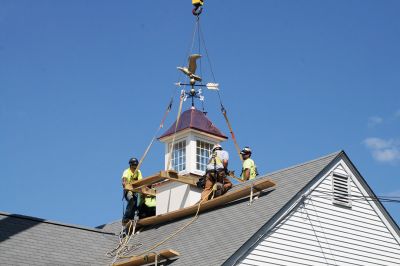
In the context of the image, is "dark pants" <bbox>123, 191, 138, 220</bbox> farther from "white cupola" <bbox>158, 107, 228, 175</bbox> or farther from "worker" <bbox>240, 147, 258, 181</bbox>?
"worker" <bbox>240, 147, 258, 181</bbox>

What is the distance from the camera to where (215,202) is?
1989 centimetres

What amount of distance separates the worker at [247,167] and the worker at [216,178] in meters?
1.59

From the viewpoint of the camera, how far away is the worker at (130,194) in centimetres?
2191

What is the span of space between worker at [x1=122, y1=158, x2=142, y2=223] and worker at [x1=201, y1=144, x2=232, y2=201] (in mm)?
2186

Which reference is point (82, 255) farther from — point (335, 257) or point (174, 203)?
point (335, 257)

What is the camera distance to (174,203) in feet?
70.2

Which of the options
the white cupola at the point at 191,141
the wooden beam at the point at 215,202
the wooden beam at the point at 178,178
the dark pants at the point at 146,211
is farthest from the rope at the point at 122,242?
the white cupola at the point at 191,141

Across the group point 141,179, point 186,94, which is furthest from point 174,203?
point 186,94

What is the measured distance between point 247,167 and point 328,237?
14.1 ft

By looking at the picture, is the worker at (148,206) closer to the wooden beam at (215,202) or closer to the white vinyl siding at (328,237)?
the wooden beam at (215,202)

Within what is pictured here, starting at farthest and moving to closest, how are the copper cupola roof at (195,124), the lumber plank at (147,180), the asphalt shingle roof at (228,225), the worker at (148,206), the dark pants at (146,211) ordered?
the copper cupola roof at (195,124)
the worker at (148,206)
the dark pants at (146,211)
the lumber plank at (147,180)
the asphalt shingle roof at (228,225)

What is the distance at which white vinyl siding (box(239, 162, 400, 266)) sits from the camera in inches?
Answer: 703

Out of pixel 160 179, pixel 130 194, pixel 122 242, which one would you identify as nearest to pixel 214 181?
pixel 160 179

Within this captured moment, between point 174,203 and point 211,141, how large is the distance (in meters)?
2.54
